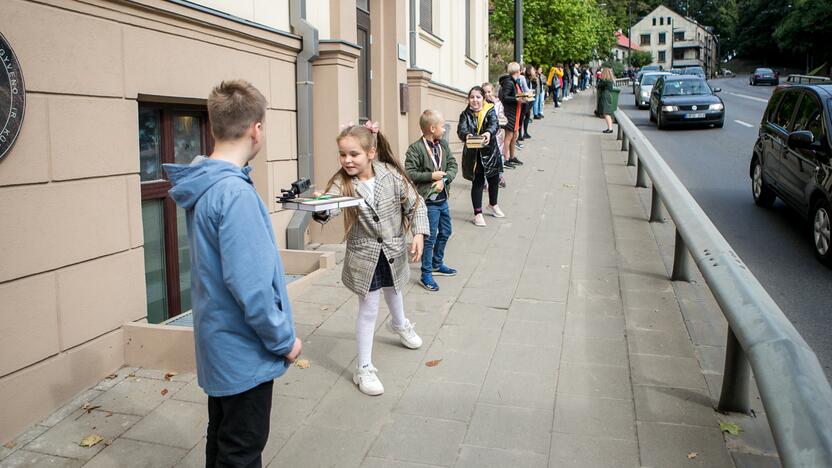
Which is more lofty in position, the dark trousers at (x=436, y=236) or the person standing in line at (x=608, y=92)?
the person standing in line at (x=608, y=92)

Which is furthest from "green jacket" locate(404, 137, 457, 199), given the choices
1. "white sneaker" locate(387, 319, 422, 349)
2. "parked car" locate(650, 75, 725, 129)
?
"parked car" locate(650, 75, 725, 129)

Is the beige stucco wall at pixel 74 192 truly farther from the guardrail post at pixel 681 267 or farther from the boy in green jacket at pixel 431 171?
the guardrail post at pixel 681 267

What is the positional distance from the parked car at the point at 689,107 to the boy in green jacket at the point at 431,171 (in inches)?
654

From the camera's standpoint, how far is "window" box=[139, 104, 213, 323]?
572 centimetres

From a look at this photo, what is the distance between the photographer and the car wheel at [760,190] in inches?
401

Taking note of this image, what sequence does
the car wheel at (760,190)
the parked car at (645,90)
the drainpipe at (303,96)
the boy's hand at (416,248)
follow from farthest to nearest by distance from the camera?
the parked car at (645,90) → the car wheel at (760,190) → the drainpipe at (303,96) → the boy's hand at (416,248)

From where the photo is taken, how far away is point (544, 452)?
3785 mm

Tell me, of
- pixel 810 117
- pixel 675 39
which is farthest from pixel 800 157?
pixel 675 39

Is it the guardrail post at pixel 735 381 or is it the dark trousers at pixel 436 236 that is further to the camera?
the dark trousers at pixel 436 236

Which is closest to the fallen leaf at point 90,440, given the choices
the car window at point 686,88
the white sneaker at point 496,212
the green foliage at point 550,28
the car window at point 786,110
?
the white sneaker at point 496,212

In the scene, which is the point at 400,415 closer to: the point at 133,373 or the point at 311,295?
the point at 133,373

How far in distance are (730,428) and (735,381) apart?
0.87ft

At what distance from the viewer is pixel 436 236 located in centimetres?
704

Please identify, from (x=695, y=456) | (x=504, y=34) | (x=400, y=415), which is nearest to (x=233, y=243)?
(x=400, y=415)
